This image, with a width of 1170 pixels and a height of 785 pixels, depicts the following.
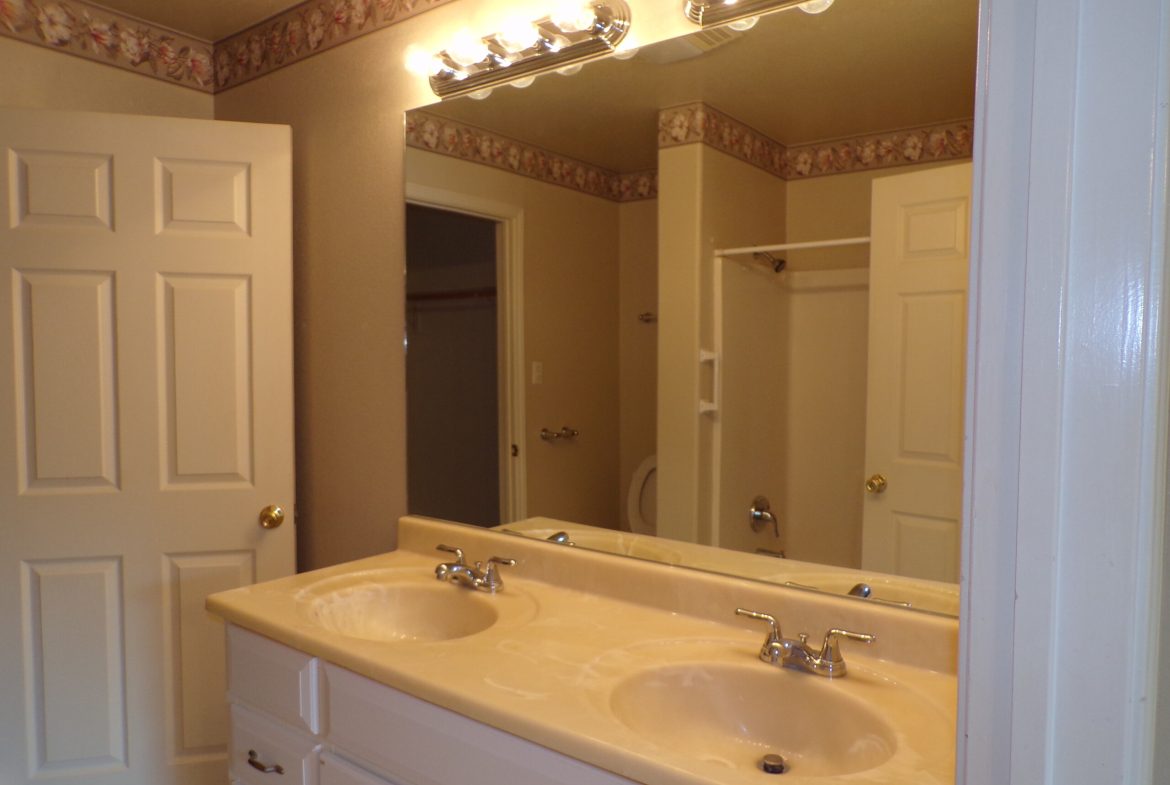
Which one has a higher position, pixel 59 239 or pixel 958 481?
pixel 59 239

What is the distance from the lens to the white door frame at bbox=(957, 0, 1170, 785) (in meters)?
0.46

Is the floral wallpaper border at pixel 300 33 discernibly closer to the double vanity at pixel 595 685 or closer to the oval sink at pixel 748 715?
the double vanity at pixel 595 685

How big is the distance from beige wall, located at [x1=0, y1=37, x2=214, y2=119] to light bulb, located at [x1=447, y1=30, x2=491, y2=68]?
106 cm

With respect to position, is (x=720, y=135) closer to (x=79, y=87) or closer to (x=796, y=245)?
(x=796, y=245)

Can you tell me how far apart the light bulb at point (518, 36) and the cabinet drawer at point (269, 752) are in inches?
57.0

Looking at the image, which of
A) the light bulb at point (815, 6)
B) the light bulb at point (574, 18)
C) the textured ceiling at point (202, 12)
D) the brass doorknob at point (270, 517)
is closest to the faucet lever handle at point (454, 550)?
the brass doorknob at point (270, 517)

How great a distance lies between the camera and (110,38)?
2.21 metres

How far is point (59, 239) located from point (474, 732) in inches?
64.5

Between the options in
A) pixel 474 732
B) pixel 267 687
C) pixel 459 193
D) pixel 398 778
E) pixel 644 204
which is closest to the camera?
pixel 474 732

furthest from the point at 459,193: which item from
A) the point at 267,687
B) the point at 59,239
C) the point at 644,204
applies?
the point at 267,687

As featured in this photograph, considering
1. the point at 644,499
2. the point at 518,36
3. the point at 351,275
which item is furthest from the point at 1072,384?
the point at 351,275

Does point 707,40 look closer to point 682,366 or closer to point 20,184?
point 682,366

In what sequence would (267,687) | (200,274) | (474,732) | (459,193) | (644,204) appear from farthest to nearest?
(200,274) < (459,193) < (644,204) < (267,687) < (474,732)

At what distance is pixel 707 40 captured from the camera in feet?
4.77
